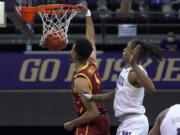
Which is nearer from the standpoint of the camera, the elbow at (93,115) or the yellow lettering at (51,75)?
the elbow at (93,115)

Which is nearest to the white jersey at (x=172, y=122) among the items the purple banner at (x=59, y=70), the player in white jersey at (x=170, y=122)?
the player in white jersey at (x=170, y=122)

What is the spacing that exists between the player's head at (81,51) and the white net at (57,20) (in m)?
1.10

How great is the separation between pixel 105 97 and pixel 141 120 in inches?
20.2

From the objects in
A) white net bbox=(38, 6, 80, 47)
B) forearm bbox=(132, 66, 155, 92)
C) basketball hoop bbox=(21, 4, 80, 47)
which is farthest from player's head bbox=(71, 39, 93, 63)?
white net bbox=(38, 6, 80, 47)

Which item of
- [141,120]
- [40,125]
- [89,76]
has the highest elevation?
[89,76]

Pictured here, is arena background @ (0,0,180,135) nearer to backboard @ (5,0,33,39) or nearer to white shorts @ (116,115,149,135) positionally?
backboard @ (5,0,33,39)

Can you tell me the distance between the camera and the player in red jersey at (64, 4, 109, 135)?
235 inches

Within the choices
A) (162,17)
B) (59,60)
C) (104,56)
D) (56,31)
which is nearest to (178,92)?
(104,56)

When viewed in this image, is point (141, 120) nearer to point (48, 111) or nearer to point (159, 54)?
point (159, 54)

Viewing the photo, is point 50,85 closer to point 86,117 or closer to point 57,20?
point 57,20

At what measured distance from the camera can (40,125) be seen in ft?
37.9

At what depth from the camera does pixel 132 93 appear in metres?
6.24

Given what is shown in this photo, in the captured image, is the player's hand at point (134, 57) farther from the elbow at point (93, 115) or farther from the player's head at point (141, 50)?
the elbow at point (93, 115)

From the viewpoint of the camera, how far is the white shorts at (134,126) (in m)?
6.33
